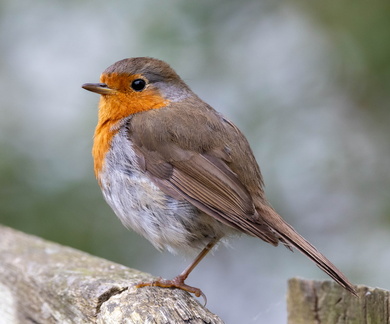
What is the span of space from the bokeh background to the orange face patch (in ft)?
2.85

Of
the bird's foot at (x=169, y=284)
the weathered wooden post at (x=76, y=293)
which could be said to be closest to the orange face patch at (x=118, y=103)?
the weathered wooden post at (x=76, y=293)

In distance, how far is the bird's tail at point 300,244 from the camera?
106 inches

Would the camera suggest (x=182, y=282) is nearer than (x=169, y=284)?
No

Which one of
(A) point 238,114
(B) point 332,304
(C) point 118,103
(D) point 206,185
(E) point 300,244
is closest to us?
(B) point 332,304

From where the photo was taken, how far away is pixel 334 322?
2.54 m

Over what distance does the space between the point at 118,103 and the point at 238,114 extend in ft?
4.18

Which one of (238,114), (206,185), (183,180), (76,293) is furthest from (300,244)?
(238,114)

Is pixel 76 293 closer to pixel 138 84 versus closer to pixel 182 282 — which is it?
pixel 182 282

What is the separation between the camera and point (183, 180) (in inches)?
133

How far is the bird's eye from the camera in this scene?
386 cm

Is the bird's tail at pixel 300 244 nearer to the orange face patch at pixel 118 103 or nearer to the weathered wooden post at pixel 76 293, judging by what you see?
the weathered wooden post at pixel 76 293

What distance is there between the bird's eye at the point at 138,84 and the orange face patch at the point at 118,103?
2 centimetres

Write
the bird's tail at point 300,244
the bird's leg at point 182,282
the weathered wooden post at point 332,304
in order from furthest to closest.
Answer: the bird's leg at point 182,282
the bird's tail at point 300,244
the weathered wooden post at point 332,304

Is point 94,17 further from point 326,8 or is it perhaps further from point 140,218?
point 140,218
